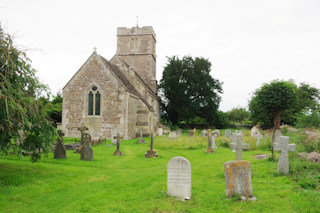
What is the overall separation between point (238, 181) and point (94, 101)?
17.7m

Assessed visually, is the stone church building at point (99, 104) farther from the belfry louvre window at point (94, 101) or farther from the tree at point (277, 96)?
the tree at point (277, 96)

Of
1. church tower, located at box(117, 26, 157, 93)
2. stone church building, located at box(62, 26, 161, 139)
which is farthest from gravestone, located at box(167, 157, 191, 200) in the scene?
church tower, located at box(117, 26, 157, 93)

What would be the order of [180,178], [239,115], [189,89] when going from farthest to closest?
[239,115] < [189,89] < [180,178]

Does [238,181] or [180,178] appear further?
[180,178]

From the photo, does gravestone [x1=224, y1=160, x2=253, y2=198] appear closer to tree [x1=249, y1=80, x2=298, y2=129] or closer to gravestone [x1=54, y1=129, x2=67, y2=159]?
gravestone [x1=54, y1=129, x2=67, y2=159]

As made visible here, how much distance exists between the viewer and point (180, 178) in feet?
21.3

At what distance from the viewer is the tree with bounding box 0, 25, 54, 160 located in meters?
6.31

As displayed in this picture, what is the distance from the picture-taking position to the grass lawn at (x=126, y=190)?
578 cm

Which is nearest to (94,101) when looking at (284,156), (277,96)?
(284,156)

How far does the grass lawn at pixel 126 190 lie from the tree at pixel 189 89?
Result: 970 inches

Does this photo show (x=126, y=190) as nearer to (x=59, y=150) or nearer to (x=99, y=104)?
(x=59, y=150)

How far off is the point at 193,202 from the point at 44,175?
4938 mm

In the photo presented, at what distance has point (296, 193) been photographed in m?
6.27

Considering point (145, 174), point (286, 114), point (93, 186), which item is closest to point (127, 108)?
point (145, 174)
